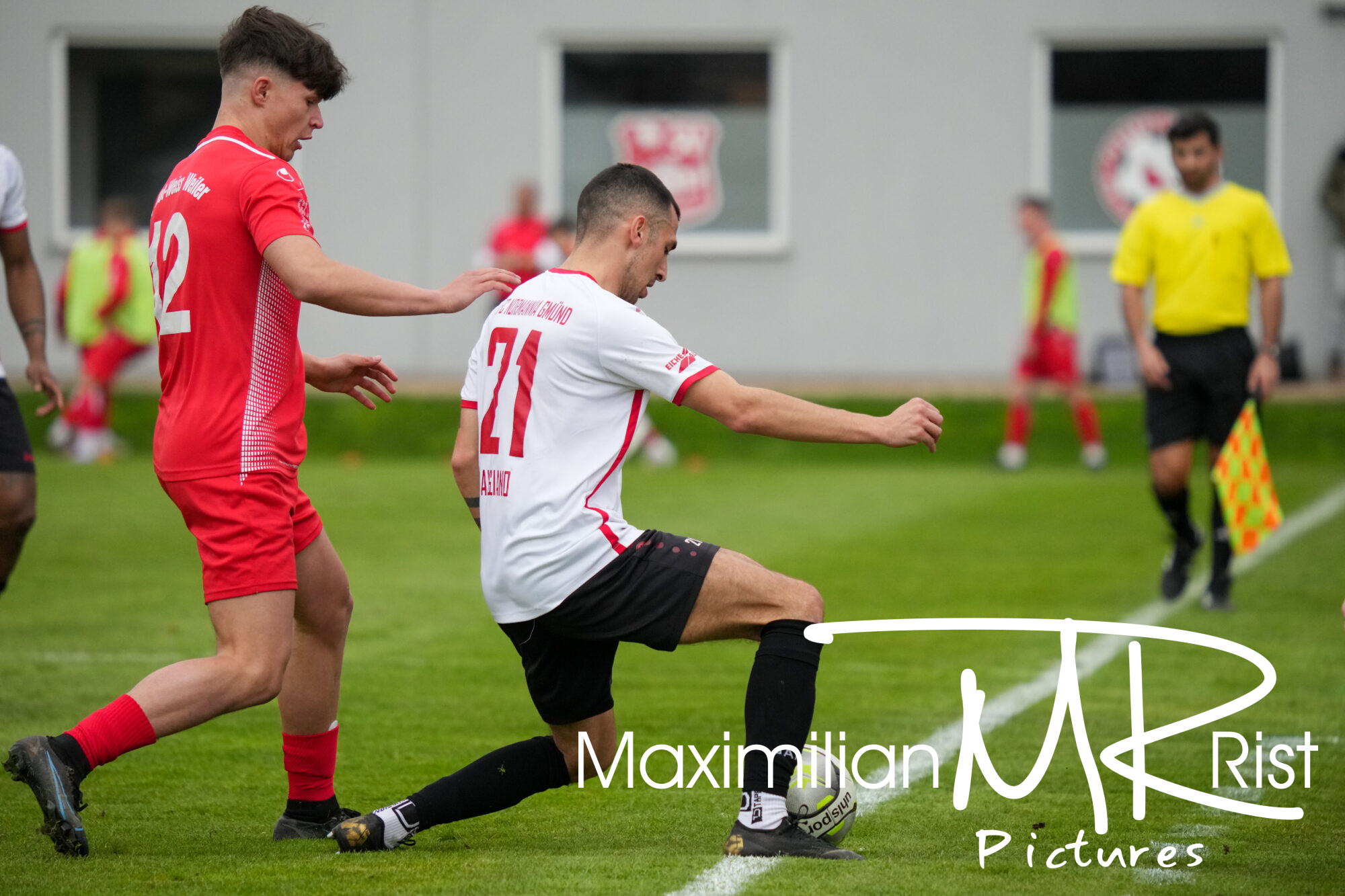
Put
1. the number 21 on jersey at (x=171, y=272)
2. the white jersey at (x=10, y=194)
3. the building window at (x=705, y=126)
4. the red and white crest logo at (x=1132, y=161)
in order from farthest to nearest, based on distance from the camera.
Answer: the building window at (x=705, y=126) → the red and white crest logo at (x=1132, y=161) → the white jersey at (x=10, y=194) → the number 21 on jersey at (x=171, y=272)

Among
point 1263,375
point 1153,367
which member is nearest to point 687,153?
point 1153,367

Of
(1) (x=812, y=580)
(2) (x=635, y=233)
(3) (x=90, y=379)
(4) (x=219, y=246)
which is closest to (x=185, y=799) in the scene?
(4) (x=219, y=246)

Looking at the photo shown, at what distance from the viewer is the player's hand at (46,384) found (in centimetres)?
590

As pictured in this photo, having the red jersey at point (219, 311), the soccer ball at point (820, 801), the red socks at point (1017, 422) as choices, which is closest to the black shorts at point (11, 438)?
the red jersey at point (219, 311)

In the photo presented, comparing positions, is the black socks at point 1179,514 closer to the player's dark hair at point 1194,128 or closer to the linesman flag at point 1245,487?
the linesman flag at point 1245,487

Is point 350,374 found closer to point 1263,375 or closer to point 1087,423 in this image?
point 1263,375

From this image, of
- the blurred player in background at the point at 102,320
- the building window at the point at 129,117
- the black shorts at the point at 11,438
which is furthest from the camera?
the building window at the point at 129,117

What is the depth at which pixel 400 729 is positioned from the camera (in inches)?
248

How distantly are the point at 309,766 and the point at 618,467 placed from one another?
126cm

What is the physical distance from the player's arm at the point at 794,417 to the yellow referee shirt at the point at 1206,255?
4.83 metres

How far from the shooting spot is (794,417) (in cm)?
422

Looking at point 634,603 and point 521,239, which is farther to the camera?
point 521,239

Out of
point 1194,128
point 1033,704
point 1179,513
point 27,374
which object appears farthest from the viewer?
point 1179,513

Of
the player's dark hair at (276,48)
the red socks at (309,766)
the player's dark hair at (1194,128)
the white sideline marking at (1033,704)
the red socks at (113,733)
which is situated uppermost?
the player's dark hair at (1194,128)
